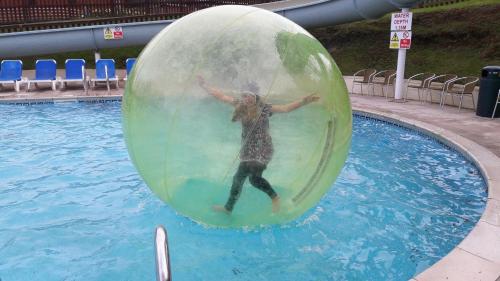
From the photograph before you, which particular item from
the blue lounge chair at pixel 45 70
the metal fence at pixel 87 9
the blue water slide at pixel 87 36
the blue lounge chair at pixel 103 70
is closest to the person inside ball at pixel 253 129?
the blue lounge chair at pixel 103 70

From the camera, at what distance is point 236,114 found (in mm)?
3484

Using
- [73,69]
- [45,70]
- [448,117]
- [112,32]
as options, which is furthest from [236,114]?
[112,32]

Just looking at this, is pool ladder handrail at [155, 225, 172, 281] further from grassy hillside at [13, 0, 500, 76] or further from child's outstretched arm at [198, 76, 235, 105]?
grassy hillside at [13, 0, 500, 76]

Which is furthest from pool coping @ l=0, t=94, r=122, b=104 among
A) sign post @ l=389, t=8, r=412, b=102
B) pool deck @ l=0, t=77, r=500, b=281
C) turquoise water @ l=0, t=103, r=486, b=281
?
sign post @ l=389, t=8, r=412, b=102

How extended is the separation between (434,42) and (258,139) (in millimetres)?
13623

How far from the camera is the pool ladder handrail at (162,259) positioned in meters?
2.11

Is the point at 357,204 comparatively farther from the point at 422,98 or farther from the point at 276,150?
the point at 422,98

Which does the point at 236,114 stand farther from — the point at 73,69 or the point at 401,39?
the point at 73,69

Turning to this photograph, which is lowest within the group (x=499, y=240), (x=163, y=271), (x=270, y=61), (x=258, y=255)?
(x=258, y=255)

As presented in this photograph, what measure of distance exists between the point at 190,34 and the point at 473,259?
10.2 ft

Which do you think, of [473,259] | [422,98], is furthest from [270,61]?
[422,98]

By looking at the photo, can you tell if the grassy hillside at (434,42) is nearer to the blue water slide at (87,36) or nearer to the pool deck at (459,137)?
the blue water slide at (87,36)

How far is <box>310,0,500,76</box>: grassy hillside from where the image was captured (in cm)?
1370

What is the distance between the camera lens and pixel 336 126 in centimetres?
386
